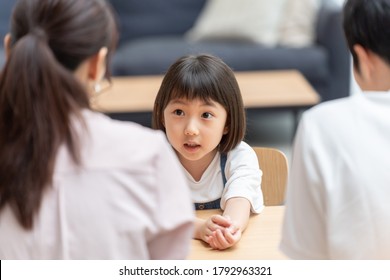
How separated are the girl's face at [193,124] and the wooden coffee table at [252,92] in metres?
1.65

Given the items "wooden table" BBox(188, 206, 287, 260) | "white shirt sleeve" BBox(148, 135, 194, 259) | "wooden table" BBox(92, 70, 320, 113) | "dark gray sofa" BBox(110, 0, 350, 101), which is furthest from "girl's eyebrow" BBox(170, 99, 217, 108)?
"dark gray sofa" BBox(110, 0, 350, 101)

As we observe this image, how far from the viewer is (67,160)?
1.10 m

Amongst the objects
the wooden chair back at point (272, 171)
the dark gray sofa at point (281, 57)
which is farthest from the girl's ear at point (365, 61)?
the dark gray sofa at point (281, 57)

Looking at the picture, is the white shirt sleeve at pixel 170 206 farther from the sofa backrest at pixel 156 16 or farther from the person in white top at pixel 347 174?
the sofa backrest at pixel 156 16

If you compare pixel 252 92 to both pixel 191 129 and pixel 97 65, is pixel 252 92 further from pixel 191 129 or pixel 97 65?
pixel 97 65

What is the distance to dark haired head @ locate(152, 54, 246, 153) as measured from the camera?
1737 millimetres

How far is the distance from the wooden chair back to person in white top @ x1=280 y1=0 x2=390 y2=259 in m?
0.64

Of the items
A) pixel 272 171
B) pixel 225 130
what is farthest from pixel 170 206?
pixel 272 171

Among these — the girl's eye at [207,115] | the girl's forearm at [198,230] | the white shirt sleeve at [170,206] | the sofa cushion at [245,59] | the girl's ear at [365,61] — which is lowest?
the sofa cushion at [245,59]

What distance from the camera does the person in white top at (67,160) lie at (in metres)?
1.09

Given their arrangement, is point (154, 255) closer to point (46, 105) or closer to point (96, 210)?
point (96, 210)

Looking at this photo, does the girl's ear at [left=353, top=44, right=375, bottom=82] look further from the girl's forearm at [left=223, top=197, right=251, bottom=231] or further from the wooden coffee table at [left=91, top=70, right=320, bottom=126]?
the wooden coffee table at [left=91, top=70, right=320, bottom=126]

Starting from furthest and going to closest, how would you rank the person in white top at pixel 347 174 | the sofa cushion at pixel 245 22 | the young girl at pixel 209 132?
1. the sofa cushion at pixel 245 22
2. the young girl at pixel 209 132
3. the person in white top at pixel 347 174

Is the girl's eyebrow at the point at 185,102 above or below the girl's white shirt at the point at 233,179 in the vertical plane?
above
